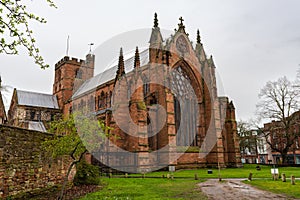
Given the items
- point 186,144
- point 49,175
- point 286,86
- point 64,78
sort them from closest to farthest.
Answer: point 49,175 → point 186,144 → point 286,86 → point 64,78

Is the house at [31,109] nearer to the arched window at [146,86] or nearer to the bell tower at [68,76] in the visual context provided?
the bell tower at [68,76]

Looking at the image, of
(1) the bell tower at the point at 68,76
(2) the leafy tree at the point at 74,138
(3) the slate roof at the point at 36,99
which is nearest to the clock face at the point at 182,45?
(2) the leafy tree at the point at 74,138

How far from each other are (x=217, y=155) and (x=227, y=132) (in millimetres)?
6140

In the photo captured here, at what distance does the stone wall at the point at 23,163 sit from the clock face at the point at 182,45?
1016 inches

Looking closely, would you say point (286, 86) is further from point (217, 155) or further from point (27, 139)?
point (27, 139)

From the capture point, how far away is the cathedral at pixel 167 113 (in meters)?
28.1

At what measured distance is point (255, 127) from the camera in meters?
43.0


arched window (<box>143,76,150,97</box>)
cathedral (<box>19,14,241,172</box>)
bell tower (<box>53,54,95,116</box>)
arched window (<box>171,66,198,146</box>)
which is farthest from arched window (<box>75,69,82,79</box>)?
arched window (<box>171,66,198,146</box>)

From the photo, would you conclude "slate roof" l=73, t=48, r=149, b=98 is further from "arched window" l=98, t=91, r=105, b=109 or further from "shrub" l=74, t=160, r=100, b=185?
"shrub" l=74, t=160, r=100, b=185

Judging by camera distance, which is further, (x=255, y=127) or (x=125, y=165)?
(x=255, y=127)

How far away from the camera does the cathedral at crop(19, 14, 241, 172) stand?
28.1 meters

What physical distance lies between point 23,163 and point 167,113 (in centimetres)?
1956

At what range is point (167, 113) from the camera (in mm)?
30031

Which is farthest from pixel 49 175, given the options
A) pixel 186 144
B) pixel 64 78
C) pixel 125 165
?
pixel 64 78
